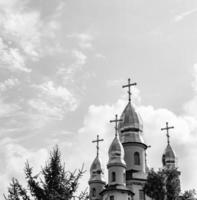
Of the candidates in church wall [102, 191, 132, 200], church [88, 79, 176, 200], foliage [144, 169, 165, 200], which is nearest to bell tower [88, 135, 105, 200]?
church [88, 79, 176, 200]

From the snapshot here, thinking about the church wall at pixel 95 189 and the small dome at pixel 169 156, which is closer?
the church wall at pixel 95 189

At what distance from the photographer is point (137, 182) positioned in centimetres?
5216

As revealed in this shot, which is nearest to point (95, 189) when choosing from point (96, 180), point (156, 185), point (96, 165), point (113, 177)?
point (96, 180)

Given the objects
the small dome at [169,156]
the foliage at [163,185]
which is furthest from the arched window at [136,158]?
the foliage at [163,185]

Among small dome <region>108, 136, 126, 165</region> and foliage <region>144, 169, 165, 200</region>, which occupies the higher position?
small dome <region>108, 136, 126, 165</region>

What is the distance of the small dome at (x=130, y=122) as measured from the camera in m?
56.2

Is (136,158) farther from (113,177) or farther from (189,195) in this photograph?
(189,195)

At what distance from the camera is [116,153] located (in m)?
50.4

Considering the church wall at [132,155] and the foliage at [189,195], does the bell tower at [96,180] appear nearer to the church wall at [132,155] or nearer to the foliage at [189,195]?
the church wall at [132,155]

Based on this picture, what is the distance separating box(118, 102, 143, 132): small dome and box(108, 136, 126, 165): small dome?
5017 mm

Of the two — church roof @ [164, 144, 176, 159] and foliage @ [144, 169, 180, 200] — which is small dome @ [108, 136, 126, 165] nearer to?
foliage @ [144, 169, 180, 200]

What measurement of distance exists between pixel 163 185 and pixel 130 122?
17.9 metres

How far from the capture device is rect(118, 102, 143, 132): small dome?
56.2 m

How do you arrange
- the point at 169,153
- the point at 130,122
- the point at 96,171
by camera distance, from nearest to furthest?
the point at 130,122 → the point at 169,153 → the point at 96,171
